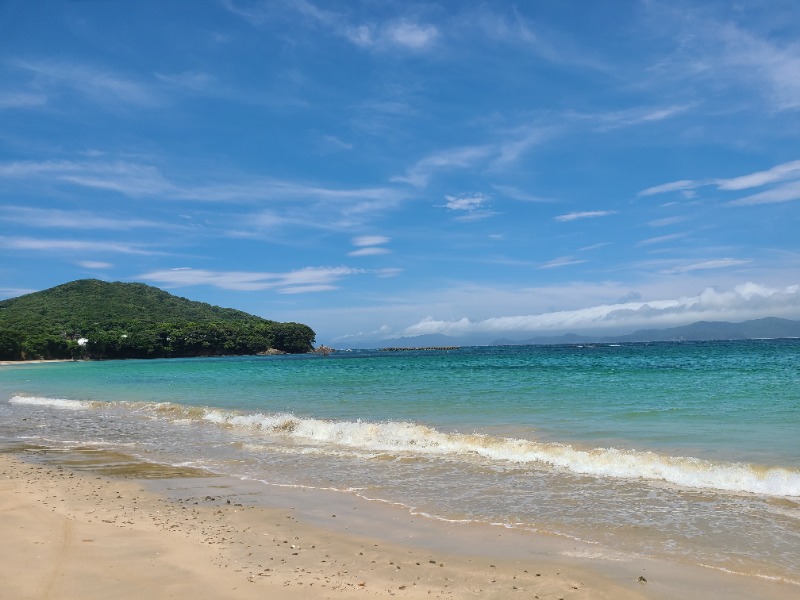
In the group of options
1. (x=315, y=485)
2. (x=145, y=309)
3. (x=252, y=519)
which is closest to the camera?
(x=252, y=519)

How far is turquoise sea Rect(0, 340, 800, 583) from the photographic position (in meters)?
7.55

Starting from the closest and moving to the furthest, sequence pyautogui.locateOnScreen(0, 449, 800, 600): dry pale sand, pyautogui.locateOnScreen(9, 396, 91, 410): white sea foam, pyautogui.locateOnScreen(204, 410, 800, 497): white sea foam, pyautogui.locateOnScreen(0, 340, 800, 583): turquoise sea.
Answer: pyautogui.locateOnScreen(0, 449, 800, 600): dry pale sand, pyautogui.locateOnScreen(0, 340, 800, 583): turquoise sea, pyautogui.locateOnScreen(204, 410, 800, 497): white sea foam, pyautogui.locateOnScreen(9, 396, 91, 410): white sea foam

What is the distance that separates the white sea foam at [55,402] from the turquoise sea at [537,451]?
0.24 metres

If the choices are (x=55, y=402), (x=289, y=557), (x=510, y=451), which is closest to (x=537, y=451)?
(x=510, y=451)

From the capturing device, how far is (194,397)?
2764cm

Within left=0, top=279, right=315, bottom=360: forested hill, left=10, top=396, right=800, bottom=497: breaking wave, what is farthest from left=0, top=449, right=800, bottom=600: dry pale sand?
left=0, top=279, right=315, bottom=360: forested hill

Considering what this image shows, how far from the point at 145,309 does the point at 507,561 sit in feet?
514

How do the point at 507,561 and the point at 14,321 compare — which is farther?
the point at 14,321

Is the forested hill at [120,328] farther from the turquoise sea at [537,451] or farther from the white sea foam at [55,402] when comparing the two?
the turquoise sea at [537,451]

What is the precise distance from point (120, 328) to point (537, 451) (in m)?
128

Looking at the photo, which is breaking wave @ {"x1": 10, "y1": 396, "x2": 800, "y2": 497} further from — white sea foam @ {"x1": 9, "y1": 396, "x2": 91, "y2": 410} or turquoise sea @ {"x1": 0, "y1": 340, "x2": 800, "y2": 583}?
white sea foam @ {"x1": 9, "y1": 396, "x2": 91, "y2": 410}

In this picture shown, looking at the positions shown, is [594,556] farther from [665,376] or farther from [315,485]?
[665,376]

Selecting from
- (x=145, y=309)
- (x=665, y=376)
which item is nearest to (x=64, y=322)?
(x=145, y=309)

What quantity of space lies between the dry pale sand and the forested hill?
111 metres
